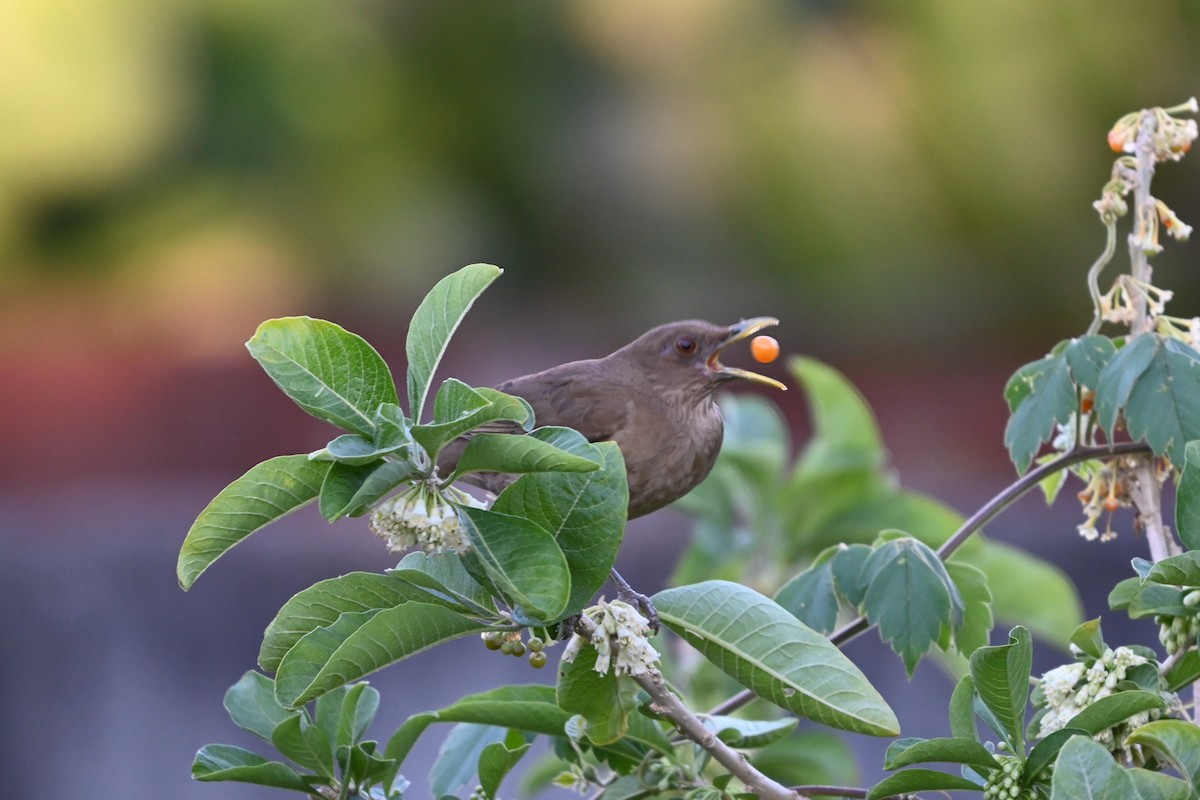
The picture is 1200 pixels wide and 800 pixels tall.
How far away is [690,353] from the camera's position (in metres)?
3.01

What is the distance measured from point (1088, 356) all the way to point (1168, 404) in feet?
0.49

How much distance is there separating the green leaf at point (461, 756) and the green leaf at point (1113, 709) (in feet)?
3.14

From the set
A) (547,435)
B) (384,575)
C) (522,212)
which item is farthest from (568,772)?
(522,212)

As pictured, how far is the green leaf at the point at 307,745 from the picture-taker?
179cm

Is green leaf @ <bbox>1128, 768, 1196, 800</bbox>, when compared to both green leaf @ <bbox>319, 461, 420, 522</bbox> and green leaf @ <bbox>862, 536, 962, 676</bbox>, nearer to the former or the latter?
green leaf @ <bbox>862, 536, 962, 676</bbox>

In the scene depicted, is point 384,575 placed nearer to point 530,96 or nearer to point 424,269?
point 424,269

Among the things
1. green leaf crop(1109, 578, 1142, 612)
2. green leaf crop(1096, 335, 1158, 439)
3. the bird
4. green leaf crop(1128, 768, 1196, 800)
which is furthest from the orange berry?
green leaf crop(1128, 768, 1196, 800)

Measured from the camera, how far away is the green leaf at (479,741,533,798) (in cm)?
185

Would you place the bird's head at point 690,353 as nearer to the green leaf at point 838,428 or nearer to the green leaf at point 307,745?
the green leaf at point 838,428

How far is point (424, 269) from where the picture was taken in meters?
9.66

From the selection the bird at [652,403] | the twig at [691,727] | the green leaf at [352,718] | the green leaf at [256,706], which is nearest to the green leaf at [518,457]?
the twig at [691,727]

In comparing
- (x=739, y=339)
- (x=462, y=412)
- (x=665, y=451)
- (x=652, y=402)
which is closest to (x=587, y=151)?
(x=739, y=339)

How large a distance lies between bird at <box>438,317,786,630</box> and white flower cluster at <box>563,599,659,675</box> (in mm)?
929

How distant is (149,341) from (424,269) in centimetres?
191
